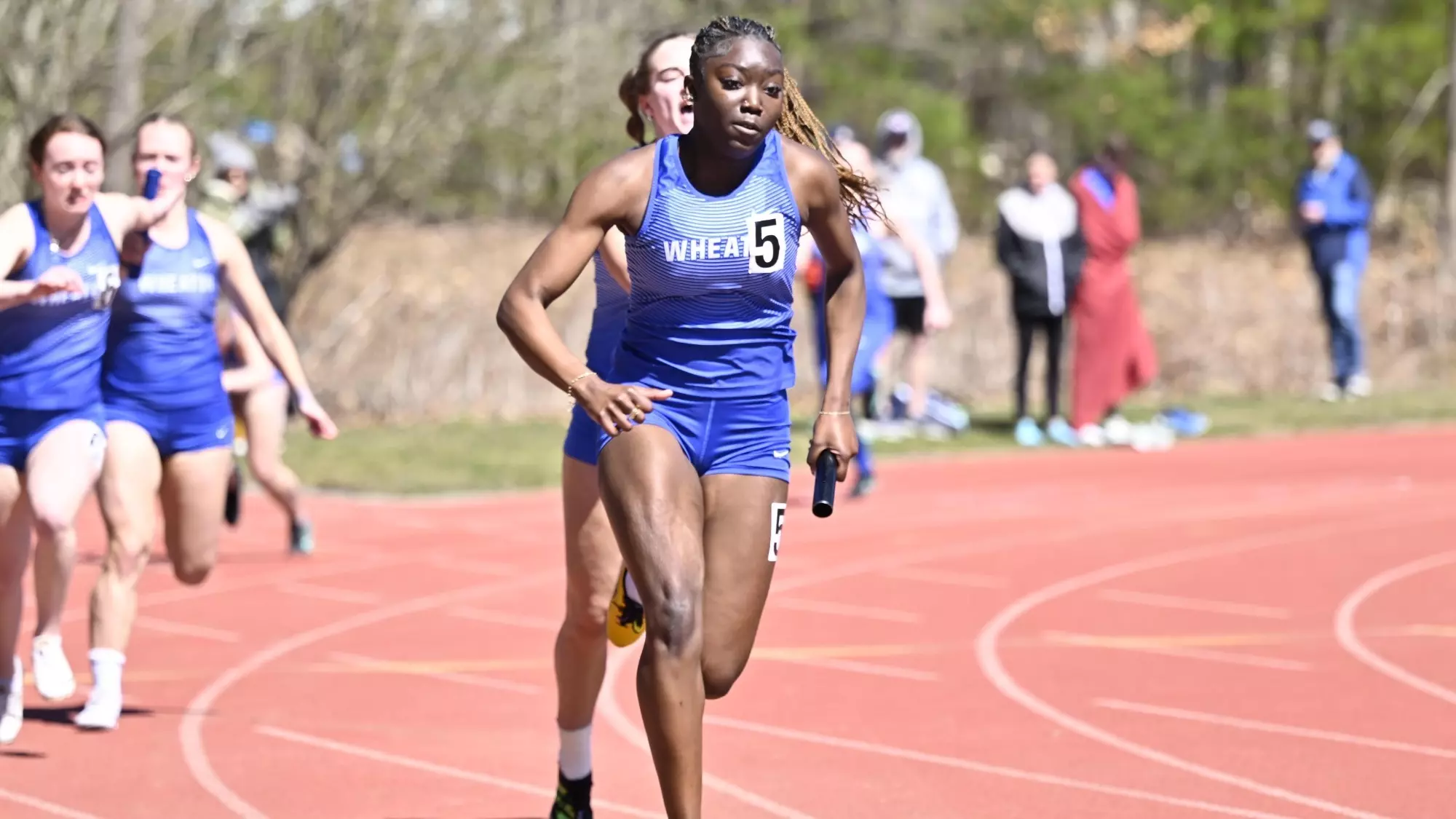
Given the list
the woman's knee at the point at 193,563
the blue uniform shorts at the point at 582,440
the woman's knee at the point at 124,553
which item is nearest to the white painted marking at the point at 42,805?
the woman's knee at the point at 124,553

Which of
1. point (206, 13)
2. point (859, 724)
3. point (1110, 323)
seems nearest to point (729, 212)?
point (859, 724)

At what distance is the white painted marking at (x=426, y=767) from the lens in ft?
20.9

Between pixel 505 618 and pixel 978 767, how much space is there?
3.42 meters

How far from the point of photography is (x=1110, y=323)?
16188 mm

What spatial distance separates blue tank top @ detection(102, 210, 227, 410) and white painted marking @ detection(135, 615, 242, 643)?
1943 mm

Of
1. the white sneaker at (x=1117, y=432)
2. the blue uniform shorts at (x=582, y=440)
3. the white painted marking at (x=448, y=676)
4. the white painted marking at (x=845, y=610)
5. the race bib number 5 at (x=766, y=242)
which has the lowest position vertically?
the white painted marking at (x=448, y=676)

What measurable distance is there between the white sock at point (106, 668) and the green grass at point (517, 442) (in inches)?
254

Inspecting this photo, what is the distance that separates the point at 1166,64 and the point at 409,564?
32.0 meters

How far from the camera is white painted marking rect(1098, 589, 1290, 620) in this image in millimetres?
9719

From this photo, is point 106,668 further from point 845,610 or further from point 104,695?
point 845,610

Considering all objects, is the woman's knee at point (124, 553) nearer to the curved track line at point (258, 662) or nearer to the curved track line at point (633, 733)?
the curved track line at point (258, 662)

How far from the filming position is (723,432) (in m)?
5.33

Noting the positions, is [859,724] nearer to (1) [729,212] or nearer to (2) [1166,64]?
(1) [729,212]

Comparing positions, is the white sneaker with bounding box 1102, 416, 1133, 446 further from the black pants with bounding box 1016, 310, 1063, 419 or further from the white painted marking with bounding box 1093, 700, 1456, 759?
the white painted marking with bounding box 1093, 700, 1456, 759
